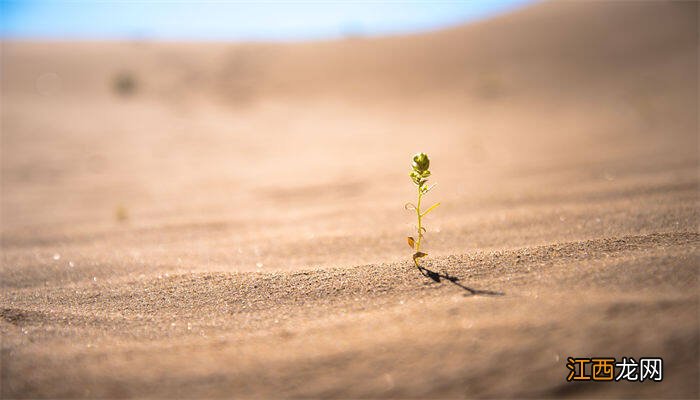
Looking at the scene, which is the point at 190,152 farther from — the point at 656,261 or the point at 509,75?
the point at 509,75

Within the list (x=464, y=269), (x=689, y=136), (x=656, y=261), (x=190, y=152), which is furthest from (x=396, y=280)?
(x=190, y=152)

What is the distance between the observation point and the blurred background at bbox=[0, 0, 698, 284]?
296 cm

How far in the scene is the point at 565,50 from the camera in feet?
52.2

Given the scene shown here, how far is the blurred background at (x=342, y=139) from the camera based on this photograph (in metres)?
2.96

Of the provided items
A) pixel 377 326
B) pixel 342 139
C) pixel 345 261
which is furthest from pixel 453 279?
pixel 342 139

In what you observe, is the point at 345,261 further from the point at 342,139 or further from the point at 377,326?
the point at 342,139

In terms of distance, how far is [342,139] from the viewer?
9.33 metres

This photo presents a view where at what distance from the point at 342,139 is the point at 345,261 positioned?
711 cm

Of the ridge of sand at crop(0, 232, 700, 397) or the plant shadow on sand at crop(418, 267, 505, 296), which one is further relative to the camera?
the plant shadow on sand at crop(418, 267, 505, 296)

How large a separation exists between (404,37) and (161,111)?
14.1 meters

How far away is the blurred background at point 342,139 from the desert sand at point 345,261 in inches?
1.6

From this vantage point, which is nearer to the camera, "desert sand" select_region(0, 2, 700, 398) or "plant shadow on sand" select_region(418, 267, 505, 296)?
"desert sand" select_region(0, 2, 700, 398)

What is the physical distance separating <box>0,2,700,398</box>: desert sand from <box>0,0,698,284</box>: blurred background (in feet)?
0.13

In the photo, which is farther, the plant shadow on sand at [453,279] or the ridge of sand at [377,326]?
the plant shadow on sand at [453,279]
